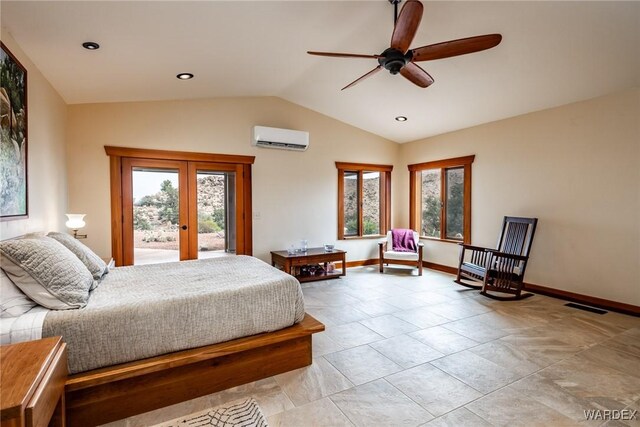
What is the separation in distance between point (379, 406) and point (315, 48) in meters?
3.40

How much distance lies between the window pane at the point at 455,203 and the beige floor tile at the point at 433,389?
370 centimetres

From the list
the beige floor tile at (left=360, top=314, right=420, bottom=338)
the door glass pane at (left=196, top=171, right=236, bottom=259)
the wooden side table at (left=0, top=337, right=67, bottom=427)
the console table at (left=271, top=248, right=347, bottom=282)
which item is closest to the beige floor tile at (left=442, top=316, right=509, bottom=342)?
the beige floor tile at (left=360, top=314, right=420, bottom=338)

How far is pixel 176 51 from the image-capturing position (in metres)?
3.10

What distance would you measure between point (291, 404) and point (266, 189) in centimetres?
374

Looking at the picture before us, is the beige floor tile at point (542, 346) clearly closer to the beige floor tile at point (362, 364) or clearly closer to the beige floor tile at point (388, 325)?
the beige floor tile at point (388, 325)

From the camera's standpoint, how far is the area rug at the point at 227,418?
193 cm

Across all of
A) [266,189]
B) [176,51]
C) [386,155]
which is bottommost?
[266,189]

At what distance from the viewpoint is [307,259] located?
5.14 meters

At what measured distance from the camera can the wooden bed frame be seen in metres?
1.88

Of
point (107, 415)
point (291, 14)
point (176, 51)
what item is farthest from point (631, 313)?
point (176, 51)

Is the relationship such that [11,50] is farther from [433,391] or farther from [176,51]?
[433,391]

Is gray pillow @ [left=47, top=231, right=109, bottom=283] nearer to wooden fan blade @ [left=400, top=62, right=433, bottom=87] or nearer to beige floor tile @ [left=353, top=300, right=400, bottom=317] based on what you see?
beige floor tile @ [left=353, top=300, right=400, bottom=317]

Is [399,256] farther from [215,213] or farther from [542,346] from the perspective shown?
[215,213]

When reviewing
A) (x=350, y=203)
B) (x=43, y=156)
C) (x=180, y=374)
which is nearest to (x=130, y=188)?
(x=43, y=156)
